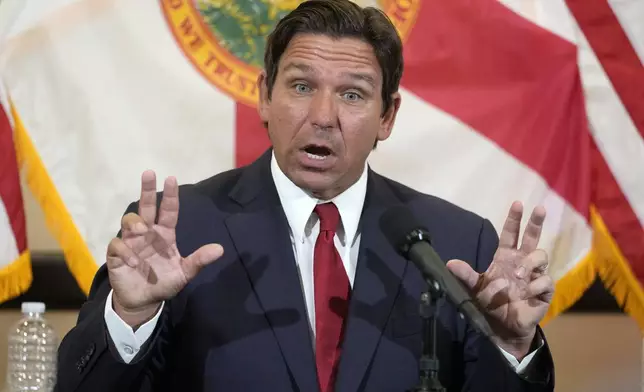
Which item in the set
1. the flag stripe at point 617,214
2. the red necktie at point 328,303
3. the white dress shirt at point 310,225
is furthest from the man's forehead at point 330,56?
the flag stripe at point 617,214

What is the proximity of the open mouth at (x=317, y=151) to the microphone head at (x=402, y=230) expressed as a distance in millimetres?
427

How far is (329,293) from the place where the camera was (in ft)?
6.70

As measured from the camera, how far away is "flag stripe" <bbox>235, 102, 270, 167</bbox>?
2871mm

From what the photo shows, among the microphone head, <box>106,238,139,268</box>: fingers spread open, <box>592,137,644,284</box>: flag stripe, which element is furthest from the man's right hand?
<box>592,137,644,284</box>: flag stripe

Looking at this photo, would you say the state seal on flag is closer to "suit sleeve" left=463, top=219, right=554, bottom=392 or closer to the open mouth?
the open mouth

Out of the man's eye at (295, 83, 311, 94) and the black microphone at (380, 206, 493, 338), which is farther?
the man's eye at (295, 83, 311, 94)

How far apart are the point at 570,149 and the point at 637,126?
25 cm

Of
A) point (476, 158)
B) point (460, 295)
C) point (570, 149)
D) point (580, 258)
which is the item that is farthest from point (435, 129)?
point (460, 295)

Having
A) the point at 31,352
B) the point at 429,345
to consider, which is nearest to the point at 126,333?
the point at 429,345

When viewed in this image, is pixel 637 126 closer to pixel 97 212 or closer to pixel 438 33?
pixel 438 33

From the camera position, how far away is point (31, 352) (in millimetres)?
2912

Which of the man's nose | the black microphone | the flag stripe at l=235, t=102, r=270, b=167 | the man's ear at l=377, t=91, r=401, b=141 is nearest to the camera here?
the black microphone

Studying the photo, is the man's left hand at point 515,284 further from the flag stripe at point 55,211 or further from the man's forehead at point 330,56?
the flag stripe at point 55,211

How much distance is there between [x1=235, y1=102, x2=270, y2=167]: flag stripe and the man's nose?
782 millimetres
